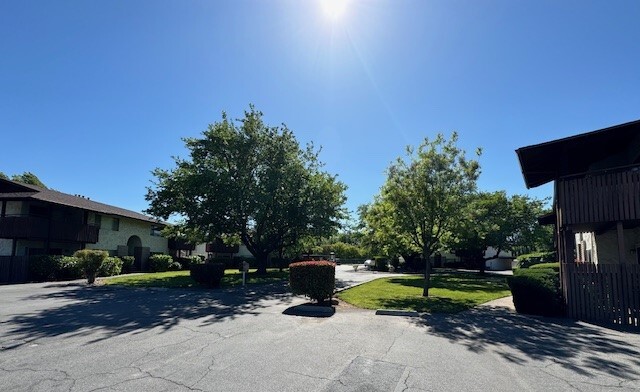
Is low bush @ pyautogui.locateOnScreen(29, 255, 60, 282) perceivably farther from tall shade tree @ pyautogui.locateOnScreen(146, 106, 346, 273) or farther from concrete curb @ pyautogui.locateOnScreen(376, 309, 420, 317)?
concrete curb @ pyautogui.locateOnScreen(376, 309, 420, 317)

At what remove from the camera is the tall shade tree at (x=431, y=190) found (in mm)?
15727

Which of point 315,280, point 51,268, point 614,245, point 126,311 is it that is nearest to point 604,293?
point 614,245

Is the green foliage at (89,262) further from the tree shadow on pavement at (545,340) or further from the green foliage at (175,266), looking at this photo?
the tree shadow on pavement at (545,340)

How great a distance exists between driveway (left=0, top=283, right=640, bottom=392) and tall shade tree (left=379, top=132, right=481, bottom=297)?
4.72 metres

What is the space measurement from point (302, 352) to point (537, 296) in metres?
8.57

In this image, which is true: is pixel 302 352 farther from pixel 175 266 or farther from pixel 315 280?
pixel 175 266

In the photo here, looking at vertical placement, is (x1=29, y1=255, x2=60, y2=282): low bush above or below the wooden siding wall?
below

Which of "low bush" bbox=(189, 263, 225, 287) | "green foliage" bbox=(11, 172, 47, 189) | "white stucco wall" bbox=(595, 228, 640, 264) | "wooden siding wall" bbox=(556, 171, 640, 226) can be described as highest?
"green foliage" bbox=(11, 172, 47, 189)

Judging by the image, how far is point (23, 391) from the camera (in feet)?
16.7

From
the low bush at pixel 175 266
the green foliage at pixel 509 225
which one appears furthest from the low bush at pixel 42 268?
the green foliage at pixel 509 225

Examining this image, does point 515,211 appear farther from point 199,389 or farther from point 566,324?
point 199,389

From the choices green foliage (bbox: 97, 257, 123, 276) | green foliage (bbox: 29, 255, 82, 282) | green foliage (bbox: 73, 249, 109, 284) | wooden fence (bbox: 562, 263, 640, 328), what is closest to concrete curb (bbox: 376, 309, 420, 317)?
wooden fence (bbox: 562, 263, 640, 328)

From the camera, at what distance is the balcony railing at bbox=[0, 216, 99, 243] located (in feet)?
85.9

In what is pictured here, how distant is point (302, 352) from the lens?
733cm
